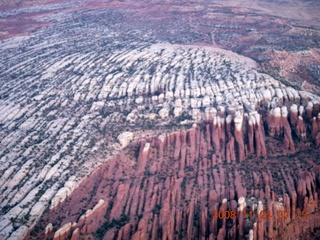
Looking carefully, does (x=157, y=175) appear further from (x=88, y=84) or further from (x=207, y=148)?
(x=88, y=84)

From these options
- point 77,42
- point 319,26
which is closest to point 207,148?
point 77,42

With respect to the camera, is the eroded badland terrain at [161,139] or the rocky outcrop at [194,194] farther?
the eroded badland terrain at [161,139]

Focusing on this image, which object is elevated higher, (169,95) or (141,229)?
(169,95)
